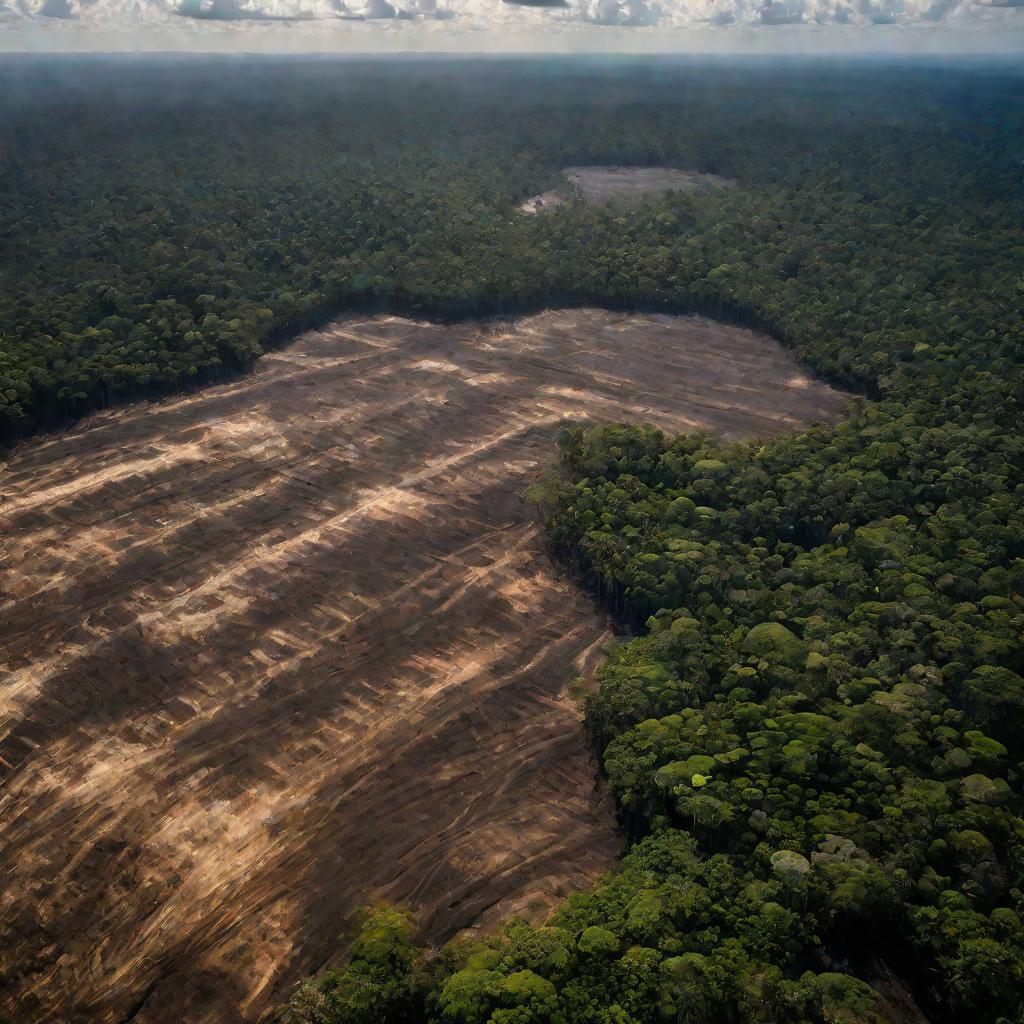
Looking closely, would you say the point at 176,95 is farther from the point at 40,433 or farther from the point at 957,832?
the point at 957,832

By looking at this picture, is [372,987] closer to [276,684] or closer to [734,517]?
[276,684]

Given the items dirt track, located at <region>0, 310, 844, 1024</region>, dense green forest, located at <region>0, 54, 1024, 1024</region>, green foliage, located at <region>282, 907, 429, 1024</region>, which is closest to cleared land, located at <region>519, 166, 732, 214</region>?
dense green forest, located at <region>0, 54, 1024, 1024</region>

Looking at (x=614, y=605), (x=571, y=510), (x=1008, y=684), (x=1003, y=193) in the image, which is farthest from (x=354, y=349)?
(x=1003, y=193)

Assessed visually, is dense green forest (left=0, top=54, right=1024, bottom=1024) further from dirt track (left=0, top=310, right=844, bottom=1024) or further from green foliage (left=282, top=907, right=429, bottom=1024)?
dirt track (left=0, top=310, right=844, bottom=1024)

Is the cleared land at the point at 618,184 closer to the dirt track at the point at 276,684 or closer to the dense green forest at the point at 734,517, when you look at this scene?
the dense green forest at the point at 734,517

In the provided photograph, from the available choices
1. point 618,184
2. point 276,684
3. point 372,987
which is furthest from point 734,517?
point 618,184

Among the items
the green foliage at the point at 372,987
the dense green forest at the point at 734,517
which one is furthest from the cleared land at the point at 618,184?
the green foliage at the point at 372,987

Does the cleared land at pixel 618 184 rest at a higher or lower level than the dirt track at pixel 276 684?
lower
